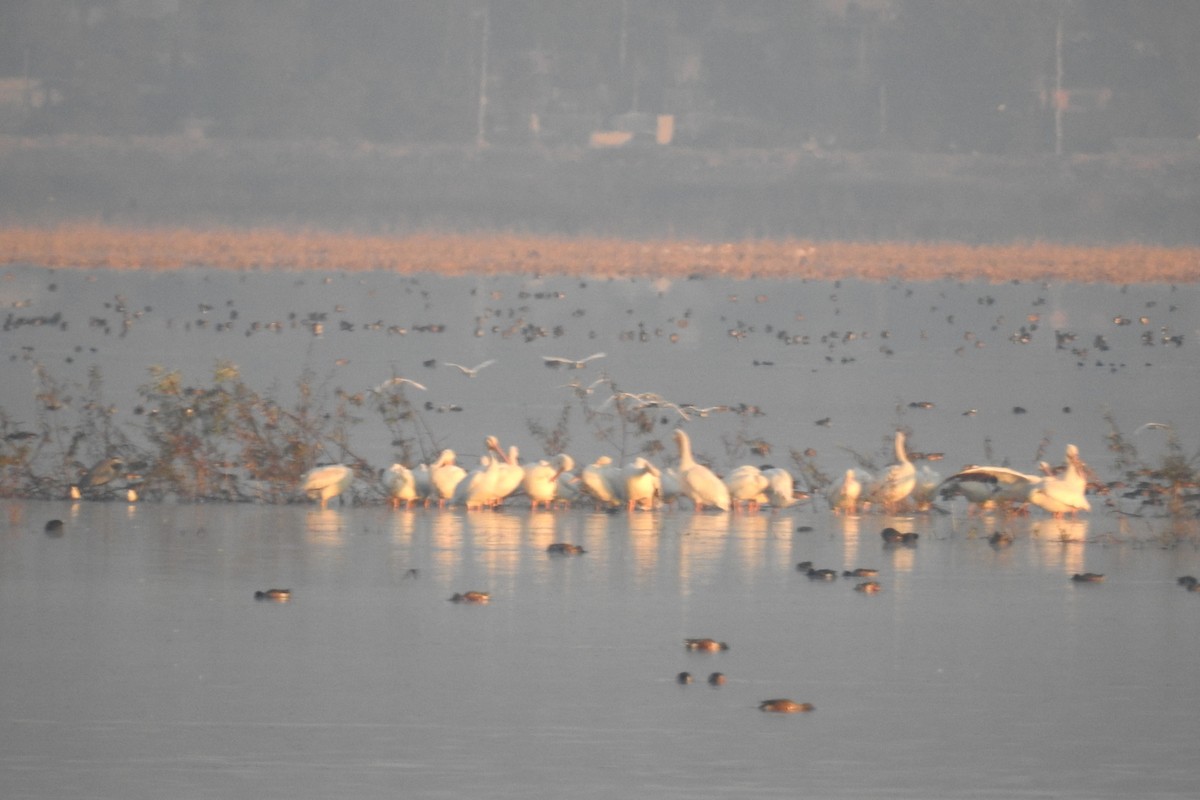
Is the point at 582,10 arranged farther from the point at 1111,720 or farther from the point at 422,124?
the point at 1111,720

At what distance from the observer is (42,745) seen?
859 cm

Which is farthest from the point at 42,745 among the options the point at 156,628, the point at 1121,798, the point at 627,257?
the point at 627,257

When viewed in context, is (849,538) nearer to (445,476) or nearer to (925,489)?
(925,489)

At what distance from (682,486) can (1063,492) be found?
6.78 feet

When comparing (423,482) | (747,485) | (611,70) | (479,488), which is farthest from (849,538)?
(611,70)

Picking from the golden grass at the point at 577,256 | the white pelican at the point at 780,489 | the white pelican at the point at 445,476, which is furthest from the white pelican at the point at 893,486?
the golden grass at the point at 577,256

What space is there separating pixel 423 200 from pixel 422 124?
1177 inches

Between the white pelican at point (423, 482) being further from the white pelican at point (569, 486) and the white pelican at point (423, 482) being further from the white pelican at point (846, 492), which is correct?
the white pelican at point (846, 492)

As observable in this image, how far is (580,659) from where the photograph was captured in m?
10.2

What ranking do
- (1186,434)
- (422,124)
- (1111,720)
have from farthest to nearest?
1. (422,124)
2. (1186,434)
3. (1111,720)

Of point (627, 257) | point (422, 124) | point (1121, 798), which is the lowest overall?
point (1121, 798)

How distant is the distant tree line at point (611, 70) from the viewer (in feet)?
332

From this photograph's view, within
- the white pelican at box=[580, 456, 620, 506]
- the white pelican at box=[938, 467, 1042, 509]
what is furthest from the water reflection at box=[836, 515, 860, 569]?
the white pelican at box=[580, 456, 620, 506]

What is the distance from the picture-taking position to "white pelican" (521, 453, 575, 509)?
577 inches
